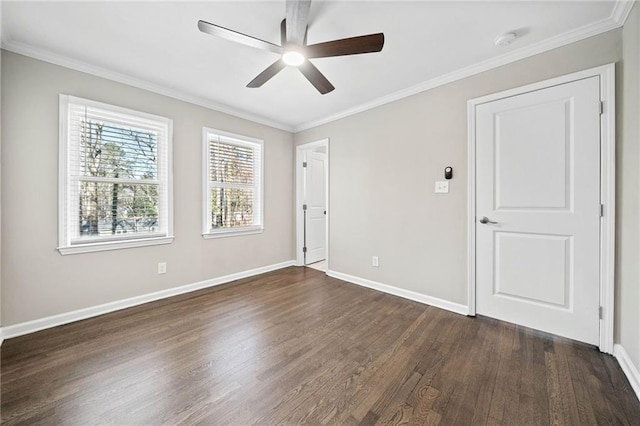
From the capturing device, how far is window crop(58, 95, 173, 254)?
2.32m

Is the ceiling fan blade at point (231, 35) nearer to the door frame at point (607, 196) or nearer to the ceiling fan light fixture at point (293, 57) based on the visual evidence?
the ceiling fan light fixture at point (293, 57)

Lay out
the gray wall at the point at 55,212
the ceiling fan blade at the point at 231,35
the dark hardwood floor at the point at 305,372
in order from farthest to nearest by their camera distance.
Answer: the gray wall at the point at 55,212
the ceiling fan blade at the point at 231,35
the dark hardwood floor at the point at 305,372

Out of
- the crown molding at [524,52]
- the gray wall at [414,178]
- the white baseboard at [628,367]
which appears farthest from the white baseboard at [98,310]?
the white baseboard at [628,367]

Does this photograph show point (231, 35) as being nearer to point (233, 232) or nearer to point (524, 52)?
point (524, 52)

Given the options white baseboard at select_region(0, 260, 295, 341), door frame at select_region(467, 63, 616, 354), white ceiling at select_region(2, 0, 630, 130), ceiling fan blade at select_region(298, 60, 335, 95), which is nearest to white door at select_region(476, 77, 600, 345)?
door frame at select_region(467, 63, 616, 354)

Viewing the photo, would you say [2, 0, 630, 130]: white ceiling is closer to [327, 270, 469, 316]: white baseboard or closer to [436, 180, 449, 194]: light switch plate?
[436, 180, 449, 194]: light switch plate

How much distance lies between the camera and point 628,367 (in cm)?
159

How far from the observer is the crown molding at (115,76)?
6.84 ft

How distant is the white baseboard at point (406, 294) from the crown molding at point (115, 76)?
268cm

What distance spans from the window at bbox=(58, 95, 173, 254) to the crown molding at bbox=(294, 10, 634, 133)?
8.69 ft

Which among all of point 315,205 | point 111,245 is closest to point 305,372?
point 111,245

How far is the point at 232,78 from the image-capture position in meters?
2.65

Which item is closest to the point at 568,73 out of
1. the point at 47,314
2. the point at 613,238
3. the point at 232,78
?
the point at 613,238

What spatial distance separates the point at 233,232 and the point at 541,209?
3.43 m
